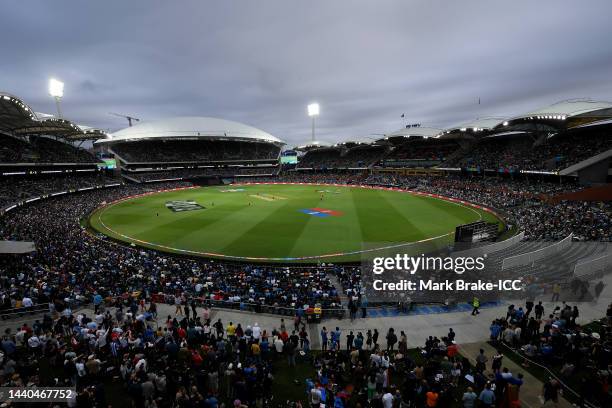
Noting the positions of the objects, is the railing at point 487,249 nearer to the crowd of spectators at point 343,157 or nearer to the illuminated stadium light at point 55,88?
the crowd of spectators at point 343,157

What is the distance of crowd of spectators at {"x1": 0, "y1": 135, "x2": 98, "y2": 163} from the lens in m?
52.6

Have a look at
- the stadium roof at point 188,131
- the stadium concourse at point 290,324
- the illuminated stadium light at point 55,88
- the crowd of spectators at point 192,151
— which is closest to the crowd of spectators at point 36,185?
the stadium concourse at point 290,324

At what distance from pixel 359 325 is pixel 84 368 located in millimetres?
10223

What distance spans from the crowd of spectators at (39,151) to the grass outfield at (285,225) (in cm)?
1677

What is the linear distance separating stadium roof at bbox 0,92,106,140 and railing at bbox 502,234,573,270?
49.1 metres

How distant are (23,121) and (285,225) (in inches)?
1695

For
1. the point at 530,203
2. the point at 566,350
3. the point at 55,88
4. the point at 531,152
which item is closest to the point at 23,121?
the point at 55,88

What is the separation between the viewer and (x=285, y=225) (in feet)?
126

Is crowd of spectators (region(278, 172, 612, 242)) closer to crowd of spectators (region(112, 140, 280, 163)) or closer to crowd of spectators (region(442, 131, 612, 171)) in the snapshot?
crowd of spectators (region(442, 131, 612, 171))

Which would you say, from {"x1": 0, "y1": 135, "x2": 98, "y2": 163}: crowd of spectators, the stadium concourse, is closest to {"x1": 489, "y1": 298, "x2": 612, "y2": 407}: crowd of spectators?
the stadium concourse

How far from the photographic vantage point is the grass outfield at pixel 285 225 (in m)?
29.8

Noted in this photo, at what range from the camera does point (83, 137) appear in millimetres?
72188

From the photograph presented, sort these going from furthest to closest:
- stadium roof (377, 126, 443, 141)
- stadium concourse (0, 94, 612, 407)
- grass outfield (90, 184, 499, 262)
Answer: stadium roof (377, 126, 443, 141)
grass outfield (90, 184, 499, 262)
stadium concourse (0, 94, 612, 407)

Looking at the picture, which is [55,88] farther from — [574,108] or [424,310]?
[574,108]
